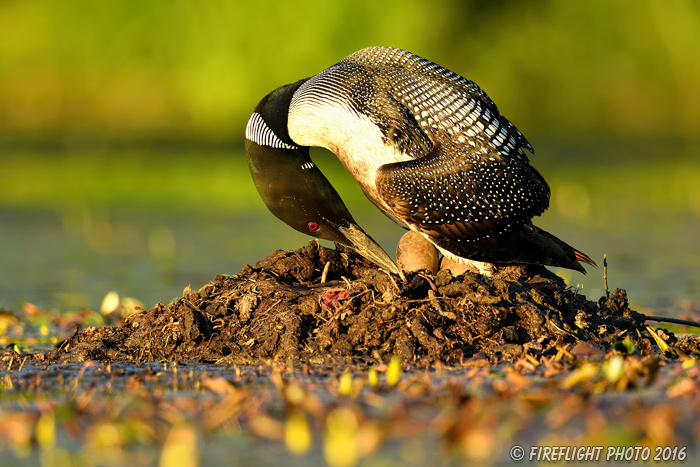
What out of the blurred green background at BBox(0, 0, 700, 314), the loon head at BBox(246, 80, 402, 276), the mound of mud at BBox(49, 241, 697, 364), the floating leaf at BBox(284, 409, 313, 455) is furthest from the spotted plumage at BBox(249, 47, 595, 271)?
the blurred green background at BBox(0, 0, 700, 314)

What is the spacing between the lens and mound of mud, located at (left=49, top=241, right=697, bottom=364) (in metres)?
5.65

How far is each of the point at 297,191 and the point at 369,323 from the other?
4.12 ft

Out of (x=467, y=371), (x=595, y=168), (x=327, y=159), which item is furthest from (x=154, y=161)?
(x=467, y=371)

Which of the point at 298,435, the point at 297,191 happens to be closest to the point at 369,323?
the point at 297,191

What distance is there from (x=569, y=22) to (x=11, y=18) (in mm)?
14271

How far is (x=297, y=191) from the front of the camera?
259 inches

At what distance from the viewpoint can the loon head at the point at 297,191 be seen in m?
6.54

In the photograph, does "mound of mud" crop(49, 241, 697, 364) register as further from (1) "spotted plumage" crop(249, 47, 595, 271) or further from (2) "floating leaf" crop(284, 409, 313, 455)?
(2) "floating leaf" crop(284, 409, 313, 455)

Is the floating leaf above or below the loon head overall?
below

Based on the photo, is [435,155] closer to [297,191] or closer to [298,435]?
[297,191]

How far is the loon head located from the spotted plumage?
9cm

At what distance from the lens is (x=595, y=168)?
20.9 m

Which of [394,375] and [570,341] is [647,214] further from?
[394,375]

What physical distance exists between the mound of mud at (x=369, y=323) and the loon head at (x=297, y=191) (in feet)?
1.22
